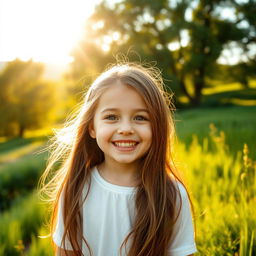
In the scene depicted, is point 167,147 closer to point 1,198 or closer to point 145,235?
point 145,235

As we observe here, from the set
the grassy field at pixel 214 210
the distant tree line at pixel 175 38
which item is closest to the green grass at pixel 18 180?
the grassy field at pixel 214 210

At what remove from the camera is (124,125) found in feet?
5.70

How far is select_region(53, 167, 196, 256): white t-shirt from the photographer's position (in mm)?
1762

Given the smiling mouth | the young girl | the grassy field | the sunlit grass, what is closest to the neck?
the young girl

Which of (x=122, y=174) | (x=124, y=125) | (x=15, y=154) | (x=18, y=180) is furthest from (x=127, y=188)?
(x=15, y=154)

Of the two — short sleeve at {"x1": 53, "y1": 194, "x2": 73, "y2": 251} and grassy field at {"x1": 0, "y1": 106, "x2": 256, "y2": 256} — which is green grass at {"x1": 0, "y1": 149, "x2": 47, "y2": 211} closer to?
grassy field at {"x1": 0, "y1": 106, "x2": 256, "y2": 256}

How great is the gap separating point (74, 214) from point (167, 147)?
2.09ft

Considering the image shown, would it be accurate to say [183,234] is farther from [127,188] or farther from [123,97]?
[123,97]

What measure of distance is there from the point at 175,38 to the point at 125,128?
25.7m

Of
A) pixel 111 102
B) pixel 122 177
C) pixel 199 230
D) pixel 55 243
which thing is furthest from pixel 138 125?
pixel 199 230

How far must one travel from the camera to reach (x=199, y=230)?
2.49 metres

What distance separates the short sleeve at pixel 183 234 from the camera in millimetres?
1752

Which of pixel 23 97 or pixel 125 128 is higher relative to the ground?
pixel 23 97

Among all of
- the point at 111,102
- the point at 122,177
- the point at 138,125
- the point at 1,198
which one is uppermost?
the point at 111,102
